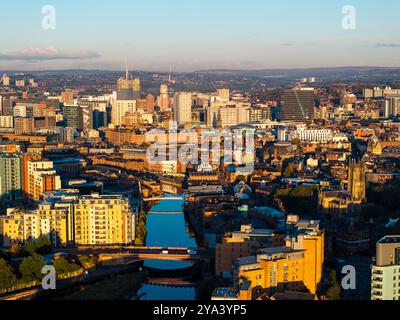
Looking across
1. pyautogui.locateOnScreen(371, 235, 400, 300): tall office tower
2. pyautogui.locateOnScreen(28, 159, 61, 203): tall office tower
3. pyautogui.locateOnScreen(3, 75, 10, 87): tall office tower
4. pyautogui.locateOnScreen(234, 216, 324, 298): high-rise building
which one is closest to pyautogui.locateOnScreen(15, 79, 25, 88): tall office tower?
pyautogui.locateOnScreen(3, 75, 10, 87): tall office tower

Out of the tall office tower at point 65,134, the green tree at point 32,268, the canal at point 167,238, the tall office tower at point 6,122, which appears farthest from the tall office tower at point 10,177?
the tall office tower at point 6,122

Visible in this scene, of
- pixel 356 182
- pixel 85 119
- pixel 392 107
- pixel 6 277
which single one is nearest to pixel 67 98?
pixel 85 119

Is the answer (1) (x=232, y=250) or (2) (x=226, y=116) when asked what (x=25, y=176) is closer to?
(1) (x=232, y=250)

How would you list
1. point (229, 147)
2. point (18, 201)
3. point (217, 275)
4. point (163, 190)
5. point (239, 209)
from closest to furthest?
1. point (217, 275)
2. point (239, 209)
3. point (18, 201)
4. point (163, 190)
5. point (229, 147)

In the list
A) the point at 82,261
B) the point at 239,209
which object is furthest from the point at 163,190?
the point at 82,261

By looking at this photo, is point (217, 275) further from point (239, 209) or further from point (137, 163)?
point (137, 163)

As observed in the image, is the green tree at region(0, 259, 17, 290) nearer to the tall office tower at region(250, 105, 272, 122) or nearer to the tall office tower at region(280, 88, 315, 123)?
the tall office tower at region(280, 88, 315, 123)
